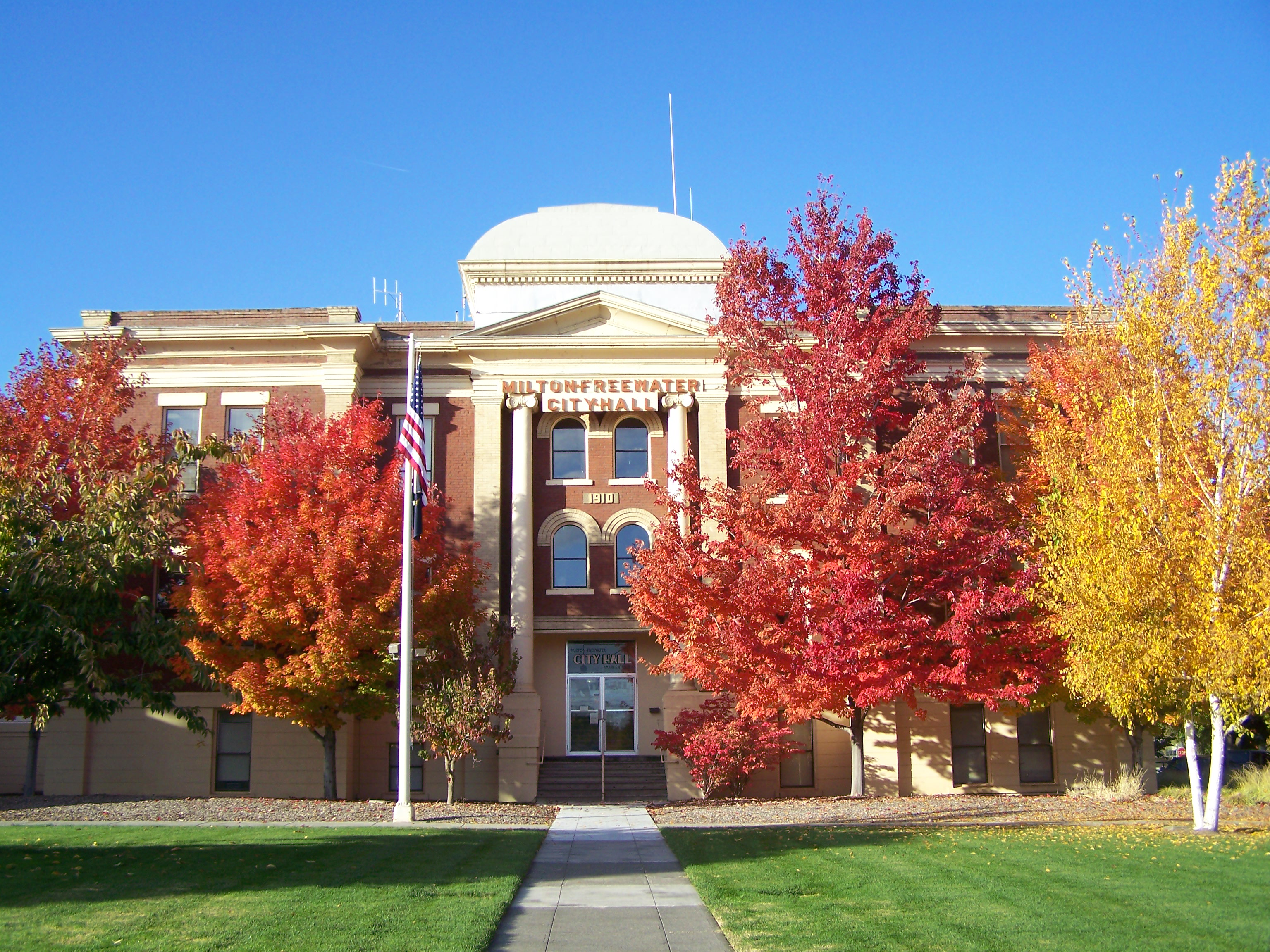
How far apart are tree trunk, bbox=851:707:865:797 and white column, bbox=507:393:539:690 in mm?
8217

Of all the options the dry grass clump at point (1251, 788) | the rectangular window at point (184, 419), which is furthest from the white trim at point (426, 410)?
the dry grass clump at point (1251, 788)

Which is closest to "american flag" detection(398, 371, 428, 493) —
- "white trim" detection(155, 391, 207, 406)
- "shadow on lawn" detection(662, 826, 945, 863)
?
"shadow on lawn" detection(662, 826, 945, 863)

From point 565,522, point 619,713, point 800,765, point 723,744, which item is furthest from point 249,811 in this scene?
point 800,765

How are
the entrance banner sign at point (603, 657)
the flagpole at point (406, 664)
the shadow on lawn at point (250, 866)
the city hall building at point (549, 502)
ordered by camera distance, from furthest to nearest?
the entrance banner sign at point (603, 657) < the city hall building at point (549, 502) < the flagpole at point (406, 664) < the shadow on lawn at point (250, 866)

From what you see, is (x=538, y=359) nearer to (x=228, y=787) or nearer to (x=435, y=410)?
(x=435, y=410)

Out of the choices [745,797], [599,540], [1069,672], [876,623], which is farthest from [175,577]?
[1069,672]

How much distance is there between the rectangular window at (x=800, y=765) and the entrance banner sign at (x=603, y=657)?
475 centimetres

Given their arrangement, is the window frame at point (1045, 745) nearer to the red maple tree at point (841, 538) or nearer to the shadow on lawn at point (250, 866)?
the red maple tree at point (841, 538)

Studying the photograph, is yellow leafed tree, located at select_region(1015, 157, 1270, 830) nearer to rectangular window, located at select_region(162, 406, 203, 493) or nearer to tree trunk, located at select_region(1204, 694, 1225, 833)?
tree trunk, located at select_region(1204, 694, 1225, 833)

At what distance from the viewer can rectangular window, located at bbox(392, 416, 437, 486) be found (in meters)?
30.7

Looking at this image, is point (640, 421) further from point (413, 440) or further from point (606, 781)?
point (413, 440)

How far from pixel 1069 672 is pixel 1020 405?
10610 millimetres

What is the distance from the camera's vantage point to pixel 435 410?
3092 centimetres

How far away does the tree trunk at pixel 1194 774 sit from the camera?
57.7 feet
